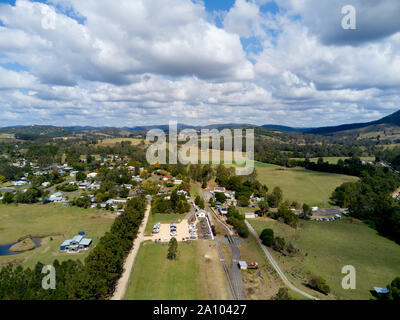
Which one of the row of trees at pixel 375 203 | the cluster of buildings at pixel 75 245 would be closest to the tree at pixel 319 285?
the row of trees at pixel 375 203

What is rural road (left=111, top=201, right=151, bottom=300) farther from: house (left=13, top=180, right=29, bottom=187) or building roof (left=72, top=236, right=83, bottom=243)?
house (left=13, top=180, right=29, bottom=187)

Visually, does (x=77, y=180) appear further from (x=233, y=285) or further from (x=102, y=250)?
(x=233, y=285)

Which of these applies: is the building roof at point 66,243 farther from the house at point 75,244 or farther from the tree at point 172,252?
the tree at point 172,252

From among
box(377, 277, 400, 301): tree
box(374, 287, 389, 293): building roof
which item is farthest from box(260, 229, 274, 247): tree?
box(377, 277, 400, 301): tree

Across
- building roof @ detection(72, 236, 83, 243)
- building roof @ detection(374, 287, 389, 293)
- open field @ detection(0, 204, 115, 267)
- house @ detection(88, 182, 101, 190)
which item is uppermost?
house @ detection(88, 182, 101, 190)

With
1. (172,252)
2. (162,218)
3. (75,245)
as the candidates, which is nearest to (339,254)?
(172,252)

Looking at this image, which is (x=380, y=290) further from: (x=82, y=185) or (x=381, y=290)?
(x=82, y=185)
